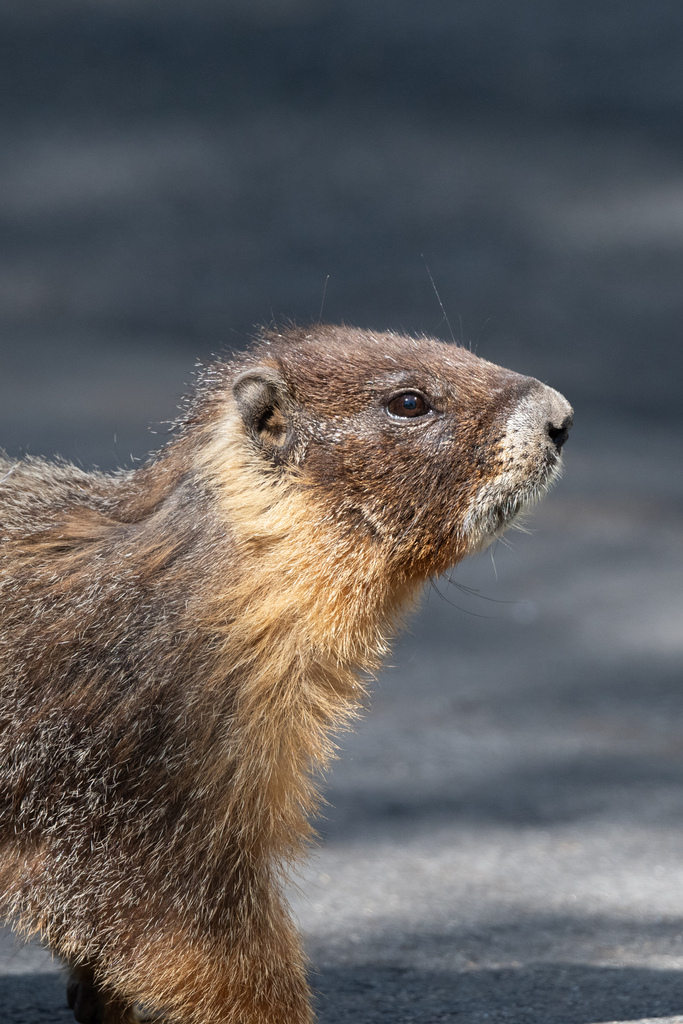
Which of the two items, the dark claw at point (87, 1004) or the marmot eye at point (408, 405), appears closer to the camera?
the marmot eye at point (408, 405)

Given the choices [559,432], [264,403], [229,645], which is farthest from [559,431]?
[229,645]

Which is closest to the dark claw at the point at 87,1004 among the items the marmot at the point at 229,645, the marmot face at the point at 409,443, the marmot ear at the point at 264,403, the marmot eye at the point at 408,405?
the marmot at the point at 229,645

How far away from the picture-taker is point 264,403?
2.50 meters

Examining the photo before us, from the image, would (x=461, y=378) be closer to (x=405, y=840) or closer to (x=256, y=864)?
(x=256, y=864)

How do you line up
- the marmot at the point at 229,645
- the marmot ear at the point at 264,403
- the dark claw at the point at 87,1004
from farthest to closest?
the dark claw at the point at 87,1004 → the marmot ear at the point at 264,403 → the marmot at the point at 229,645

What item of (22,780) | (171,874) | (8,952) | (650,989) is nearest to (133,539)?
(22,780)

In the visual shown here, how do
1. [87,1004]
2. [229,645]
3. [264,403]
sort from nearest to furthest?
1. [229,645]
2. [264,403]
3. [87,1004]

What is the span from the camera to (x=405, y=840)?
3.88 metres

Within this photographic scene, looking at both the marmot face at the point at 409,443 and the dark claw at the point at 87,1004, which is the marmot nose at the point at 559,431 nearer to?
the marmot face at the point at 409,443

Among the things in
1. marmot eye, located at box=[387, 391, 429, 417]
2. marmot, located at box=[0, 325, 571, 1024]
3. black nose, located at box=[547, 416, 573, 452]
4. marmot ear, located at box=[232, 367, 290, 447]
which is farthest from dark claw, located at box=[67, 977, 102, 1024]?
black nose, located at box=[547, 416, 573, 452]

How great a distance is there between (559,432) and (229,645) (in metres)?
0.90

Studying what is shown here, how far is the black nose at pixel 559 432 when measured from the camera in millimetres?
2506

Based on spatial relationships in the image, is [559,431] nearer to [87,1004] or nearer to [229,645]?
[229,645]

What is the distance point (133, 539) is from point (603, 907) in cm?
194
